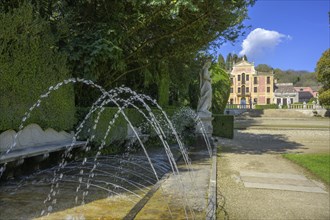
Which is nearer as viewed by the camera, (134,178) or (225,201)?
(225,201)

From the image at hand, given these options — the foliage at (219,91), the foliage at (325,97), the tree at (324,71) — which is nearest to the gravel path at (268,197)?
the foliage at (219,91)

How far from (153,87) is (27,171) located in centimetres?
1021

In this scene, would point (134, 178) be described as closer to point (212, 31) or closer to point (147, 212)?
point (147, 212)

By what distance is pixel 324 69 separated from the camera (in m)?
50.6

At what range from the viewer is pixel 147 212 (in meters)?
4.62

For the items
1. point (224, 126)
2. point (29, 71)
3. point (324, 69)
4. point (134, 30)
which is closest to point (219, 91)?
point (224, 126)

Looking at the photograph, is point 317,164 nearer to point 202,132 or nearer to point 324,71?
point 202,132

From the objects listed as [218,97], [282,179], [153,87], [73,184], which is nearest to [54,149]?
[73,184]

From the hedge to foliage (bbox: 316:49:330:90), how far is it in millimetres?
36098

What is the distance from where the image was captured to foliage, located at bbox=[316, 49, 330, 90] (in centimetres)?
5045

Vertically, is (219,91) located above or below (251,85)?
below

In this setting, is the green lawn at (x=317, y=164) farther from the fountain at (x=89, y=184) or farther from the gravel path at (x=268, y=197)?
the fountain at (x=89, y=184)

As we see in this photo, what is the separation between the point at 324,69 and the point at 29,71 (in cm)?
5035

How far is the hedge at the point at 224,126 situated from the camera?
20125 millimetres
